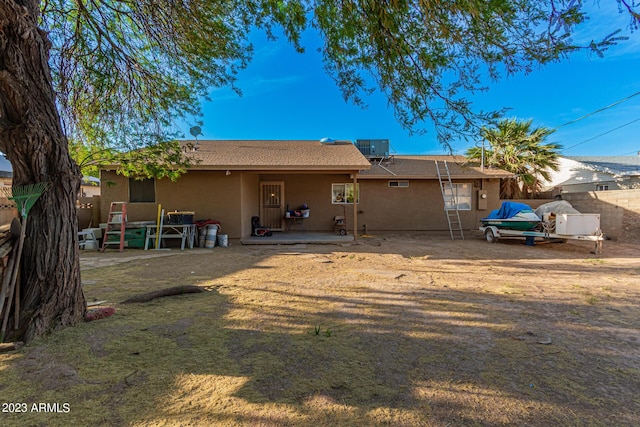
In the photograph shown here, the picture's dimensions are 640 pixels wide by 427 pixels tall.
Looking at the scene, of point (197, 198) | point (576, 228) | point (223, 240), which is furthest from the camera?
point (197, 198)

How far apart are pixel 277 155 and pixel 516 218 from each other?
27.2ft

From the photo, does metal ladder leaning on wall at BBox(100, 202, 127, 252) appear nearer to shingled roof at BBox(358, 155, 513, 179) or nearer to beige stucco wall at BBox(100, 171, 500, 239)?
beige stucco wall at BBox(100, 171, 500, 239)

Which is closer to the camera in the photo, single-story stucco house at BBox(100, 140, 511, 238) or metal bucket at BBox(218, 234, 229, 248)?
metal bucket at BBox(218, 234, 229, 248)

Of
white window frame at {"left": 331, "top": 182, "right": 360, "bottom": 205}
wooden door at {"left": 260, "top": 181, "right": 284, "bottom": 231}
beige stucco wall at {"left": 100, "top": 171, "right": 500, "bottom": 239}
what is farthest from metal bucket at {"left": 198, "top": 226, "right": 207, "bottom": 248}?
white window frame at {"left": 331, "top": 182, "right": 360, "bottom": 205}

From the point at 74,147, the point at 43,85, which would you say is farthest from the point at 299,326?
the point at 74,147

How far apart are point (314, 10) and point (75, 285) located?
157 inches

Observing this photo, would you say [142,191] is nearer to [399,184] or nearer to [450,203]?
[399,184]

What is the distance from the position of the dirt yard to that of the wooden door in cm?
745

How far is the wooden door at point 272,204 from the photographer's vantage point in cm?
1271

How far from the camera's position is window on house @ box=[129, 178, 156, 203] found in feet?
32.8

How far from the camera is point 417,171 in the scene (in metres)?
12.9

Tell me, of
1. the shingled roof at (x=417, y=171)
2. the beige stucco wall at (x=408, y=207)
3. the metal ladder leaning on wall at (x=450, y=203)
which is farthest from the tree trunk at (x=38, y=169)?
the metal ladder leaning on wall at (x=450, y=203)

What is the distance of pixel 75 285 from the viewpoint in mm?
3141

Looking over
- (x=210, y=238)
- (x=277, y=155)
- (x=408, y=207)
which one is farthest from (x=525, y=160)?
(x=210, y=238)
